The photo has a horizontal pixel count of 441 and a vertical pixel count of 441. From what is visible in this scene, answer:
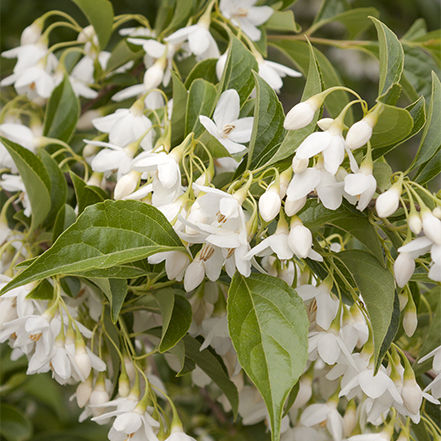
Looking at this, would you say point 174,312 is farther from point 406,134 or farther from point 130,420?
point 406,134

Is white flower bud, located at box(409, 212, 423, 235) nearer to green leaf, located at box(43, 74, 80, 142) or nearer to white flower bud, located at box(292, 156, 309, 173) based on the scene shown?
white flower bud, located at box(292, 156, 309, 173)

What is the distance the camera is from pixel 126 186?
61 cm

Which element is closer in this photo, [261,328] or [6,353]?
[261,328]

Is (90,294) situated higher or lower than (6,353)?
higher

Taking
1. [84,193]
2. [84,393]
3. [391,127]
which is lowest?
[84,393]

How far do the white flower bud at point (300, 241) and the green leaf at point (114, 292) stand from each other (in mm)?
214

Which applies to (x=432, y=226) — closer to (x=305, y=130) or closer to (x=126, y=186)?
(x=305, y=130)

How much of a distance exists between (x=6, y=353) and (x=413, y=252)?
1.24 metres

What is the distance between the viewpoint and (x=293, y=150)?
0.53 m

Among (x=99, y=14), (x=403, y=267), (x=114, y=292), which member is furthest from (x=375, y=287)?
(x=99, y=14)

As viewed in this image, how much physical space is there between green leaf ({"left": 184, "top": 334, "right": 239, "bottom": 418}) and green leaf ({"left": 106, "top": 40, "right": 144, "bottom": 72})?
1.70ft

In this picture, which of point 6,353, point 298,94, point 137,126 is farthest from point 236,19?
point 298,94

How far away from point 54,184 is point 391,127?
520 millimetres

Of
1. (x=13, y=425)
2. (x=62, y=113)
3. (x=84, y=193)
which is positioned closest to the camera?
(x=84, y=193)
